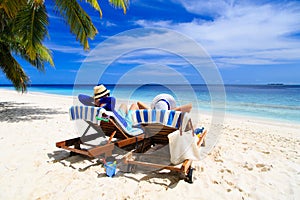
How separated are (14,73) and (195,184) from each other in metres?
8.33

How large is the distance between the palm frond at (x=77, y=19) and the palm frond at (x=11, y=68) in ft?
12.4

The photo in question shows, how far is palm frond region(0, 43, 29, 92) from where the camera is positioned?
25.5 feet

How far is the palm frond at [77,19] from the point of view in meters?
5.56

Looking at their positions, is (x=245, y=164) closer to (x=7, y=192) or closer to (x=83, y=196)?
(x=83, y=196)

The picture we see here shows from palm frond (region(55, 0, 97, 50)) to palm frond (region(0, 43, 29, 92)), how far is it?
12.4 feet

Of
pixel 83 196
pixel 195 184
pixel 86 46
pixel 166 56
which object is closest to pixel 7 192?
pixel 83 196

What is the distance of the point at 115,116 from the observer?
10.7ft

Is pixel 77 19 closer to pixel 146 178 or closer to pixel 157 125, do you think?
pixel 157 125

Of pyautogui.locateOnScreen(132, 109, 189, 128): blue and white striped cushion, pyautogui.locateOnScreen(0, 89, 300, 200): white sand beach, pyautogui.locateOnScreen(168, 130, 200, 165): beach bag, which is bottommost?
pyautogui.locateOnScreen(0, 89, 300, 200): white sand beach

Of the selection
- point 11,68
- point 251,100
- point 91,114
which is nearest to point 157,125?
point 91,114

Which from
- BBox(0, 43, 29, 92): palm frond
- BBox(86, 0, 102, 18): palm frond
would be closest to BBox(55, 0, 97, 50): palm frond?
BBox(86, 0, 102, 18): palm frond

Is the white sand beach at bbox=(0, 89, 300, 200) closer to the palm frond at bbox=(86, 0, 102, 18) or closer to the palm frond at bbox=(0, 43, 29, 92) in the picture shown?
the palm frond at bbox=(86, 0, 102, 18)

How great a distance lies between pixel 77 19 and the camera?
576 centimetres

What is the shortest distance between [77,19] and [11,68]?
4135 mm
